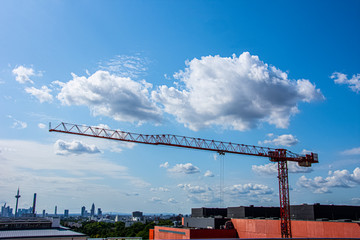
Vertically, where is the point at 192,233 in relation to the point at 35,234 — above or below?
below

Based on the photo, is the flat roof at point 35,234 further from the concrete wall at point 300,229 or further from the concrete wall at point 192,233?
the concrete wall at point 300,229

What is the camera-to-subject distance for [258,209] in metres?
77.8

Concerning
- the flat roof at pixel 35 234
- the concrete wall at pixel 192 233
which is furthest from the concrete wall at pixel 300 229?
the flat roof at pixel 35 234

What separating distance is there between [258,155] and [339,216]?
2795cm

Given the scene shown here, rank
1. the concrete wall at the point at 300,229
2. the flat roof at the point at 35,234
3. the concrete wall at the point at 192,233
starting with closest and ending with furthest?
the flat roof at the point at 35,234
the concrete wall at the point at 300,229
the concrete wall at the point at 192,233

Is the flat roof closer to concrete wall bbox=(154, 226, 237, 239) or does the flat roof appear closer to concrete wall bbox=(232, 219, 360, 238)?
concrete wall bbox=(154, 226, 237, 239)

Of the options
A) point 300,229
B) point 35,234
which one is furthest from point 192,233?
point 35,234

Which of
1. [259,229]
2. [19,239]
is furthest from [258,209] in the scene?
[19,239]

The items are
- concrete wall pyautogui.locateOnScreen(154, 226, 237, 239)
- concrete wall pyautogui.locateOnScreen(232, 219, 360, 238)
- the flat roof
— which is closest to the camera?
the flat roof

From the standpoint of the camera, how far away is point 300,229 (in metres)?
58.1

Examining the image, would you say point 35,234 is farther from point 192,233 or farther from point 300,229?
point 300,229

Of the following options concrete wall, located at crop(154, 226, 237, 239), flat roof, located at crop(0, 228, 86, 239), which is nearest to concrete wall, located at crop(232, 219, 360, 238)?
concrete wall, located at crop(154, 226, 237, 239)

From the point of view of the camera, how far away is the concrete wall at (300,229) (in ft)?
153

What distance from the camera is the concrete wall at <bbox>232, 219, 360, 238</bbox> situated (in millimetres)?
46716
